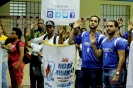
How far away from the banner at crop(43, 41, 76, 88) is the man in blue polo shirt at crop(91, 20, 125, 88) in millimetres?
1043

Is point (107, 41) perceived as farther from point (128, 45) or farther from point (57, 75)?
point (57, 75)

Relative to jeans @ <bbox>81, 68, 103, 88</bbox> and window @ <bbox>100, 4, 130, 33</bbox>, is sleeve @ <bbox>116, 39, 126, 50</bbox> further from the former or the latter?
window @ <bbox>100, 4, 130, 33</bbox>

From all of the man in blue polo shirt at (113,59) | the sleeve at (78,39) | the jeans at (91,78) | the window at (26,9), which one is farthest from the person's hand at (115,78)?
the window at (26,9)

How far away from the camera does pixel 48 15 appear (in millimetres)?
9609

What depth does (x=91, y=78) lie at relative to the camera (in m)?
7.19

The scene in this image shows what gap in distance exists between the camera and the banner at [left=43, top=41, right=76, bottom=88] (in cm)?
778

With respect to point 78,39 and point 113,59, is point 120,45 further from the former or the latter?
point 78,39

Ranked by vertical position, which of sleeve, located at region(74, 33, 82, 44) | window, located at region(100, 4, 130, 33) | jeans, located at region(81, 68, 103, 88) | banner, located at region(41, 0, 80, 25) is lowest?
jeans, located at region(81, 68, 103, 88)

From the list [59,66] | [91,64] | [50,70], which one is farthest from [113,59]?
[50,70]

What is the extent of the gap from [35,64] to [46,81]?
130 centimetres

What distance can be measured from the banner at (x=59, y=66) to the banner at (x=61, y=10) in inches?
68.4

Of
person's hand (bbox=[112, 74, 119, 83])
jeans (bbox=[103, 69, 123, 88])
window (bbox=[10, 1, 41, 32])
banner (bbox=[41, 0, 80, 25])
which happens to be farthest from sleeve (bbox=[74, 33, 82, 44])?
window (bbox=[10, 1, 41, 32])

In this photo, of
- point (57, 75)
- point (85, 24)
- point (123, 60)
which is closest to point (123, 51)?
point (123, 60)

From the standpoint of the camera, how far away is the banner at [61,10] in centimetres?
945
